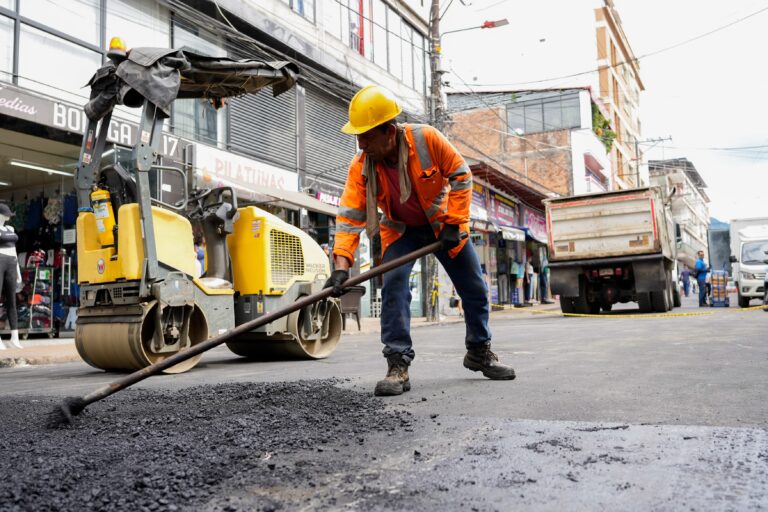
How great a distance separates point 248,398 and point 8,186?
10.4 m

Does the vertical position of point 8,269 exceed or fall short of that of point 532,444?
it exceeds it

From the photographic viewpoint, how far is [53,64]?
9.62 metres

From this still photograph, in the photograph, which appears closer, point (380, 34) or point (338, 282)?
point (338, 282)

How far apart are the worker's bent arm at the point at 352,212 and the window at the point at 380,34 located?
1507 centimetres

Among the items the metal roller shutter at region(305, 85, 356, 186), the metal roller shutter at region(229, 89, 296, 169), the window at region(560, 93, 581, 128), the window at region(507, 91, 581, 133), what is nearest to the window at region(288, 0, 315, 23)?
the metal roller shutter at region(305, 85, 356, 186)

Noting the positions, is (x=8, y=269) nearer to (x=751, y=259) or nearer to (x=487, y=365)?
(x=487, y=365)

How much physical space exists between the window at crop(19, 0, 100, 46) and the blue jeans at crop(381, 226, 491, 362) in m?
8.07

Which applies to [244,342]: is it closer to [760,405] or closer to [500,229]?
[760,405]

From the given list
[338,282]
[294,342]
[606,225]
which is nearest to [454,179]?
[338,282]

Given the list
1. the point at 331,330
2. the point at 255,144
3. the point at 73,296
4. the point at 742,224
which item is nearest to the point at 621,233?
the point at 742,224

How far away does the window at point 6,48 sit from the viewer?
8898 millimetres

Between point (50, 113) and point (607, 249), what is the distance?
35.5ft

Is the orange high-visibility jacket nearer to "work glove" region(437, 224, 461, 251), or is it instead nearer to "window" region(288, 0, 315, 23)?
"work glove" region(437, 224, 461, 251)

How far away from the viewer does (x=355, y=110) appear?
3611mm
